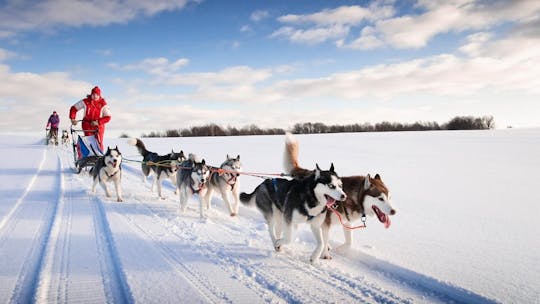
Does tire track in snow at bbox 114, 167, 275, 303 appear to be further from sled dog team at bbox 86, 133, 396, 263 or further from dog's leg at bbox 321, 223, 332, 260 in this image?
dog's leg at bbox 321, 223, 332, 260

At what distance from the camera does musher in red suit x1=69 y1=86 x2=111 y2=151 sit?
836 cm

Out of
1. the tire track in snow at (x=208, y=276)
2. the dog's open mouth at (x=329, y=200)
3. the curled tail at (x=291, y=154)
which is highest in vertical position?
the curled tail at (x=291, y=154)

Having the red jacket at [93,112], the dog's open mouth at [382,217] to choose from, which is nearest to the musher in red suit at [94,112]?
the red jacket at [93,112]

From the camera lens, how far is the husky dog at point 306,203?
3.28 meters

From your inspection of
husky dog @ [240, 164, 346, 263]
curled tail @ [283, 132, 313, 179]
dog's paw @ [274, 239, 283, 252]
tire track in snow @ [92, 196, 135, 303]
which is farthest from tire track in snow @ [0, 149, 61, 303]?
curled tail @ [283, 132, 313, 179]

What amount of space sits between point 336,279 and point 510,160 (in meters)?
10.1

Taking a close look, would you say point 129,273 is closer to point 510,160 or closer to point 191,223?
point 191,223

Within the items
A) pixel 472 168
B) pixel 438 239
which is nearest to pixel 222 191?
pixel 438 239

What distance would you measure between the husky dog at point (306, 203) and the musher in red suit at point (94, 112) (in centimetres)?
653

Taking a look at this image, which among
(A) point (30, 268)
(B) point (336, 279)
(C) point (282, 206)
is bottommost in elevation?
(B) point (336, 279)

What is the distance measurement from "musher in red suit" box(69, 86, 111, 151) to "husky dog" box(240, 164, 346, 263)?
21.4ft

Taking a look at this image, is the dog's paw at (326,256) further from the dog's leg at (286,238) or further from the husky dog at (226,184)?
the husky dog at (226,184)

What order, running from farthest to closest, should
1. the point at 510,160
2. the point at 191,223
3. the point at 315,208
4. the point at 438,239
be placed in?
the point at 510,160 < the point at 191,223 < the point at 438,239 < the point at 315,208

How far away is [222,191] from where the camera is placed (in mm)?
5410
